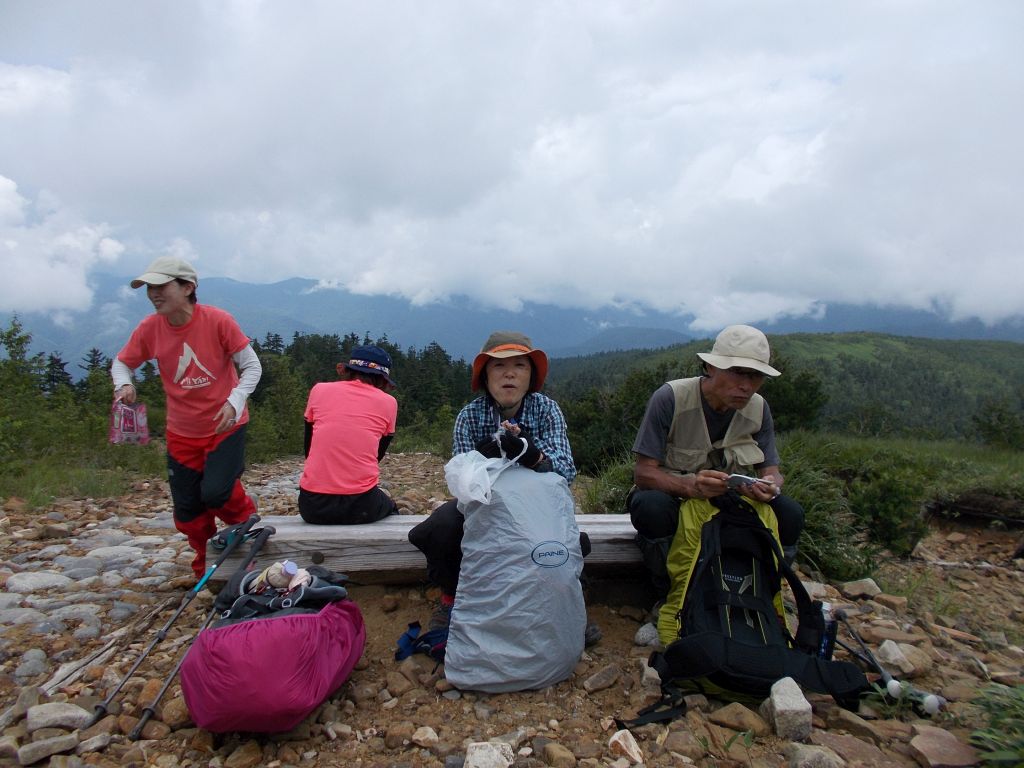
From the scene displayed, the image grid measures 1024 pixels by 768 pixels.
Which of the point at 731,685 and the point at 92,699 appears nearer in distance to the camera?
the point at 731,685

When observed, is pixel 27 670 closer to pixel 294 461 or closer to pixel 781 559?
pixel 781 559

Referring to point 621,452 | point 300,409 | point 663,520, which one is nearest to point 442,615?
point 663,520

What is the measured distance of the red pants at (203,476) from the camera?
3.75 m

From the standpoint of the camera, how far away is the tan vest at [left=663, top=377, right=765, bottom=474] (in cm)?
338

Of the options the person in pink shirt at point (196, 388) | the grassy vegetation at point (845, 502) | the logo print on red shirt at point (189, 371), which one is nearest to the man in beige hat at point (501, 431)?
the person in pink shirt at point (196, 388)

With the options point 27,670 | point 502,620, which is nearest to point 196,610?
point 27,670

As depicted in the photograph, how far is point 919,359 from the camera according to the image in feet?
303

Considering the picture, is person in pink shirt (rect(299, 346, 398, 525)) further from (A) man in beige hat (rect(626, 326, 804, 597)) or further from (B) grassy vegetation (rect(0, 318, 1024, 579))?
(B) grassy vegetation (rect(0, 318, 1024, 579))

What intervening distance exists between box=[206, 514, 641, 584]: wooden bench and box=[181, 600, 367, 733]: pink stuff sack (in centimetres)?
110

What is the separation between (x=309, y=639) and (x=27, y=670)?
65.6 inches

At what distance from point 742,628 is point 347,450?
251cm

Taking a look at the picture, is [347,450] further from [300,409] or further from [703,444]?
[300,409]

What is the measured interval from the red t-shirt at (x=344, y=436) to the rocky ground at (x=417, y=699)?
0.73 meters

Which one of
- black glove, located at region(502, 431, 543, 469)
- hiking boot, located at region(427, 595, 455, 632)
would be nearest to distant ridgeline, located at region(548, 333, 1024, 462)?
hiking boot, located at region(427, 595, 455, 632)
